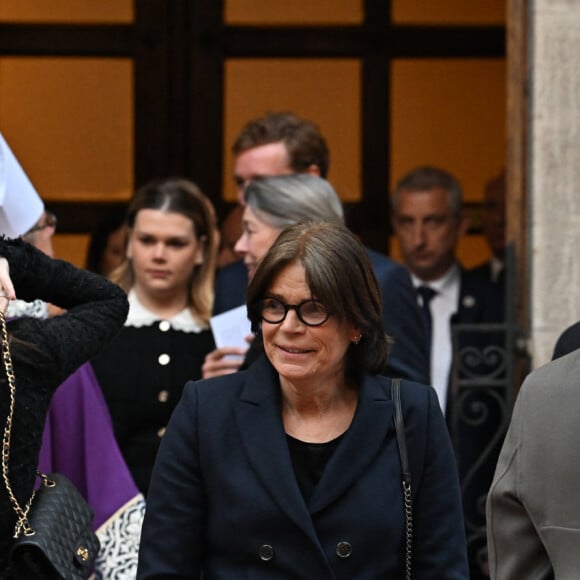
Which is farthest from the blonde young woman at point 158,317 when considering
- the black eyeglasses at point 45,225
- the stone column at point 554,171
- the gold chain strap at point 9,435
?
the gold chain strap at point 9,435

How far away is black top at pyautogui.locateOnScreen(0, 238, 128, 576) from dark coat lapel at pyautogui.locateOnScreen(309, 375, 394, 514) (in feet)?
2.04

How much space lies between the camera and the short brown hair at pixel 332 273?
4.02m

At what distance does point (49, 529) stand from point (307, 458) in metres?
0.62

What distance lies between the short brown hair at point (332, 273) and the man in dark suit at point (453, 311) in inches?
96.2

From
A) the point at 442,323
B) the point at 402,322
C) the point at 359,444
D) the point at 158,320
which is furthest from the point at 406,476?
the point at 442,323

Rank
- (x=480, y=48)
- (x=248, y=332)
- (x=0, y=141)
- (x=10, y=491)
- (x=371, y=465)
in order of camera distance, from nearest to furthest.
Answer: (x=10, y=491)
(x=371, y=465)
(x=0, y=141)
(x=248, y=332)
(x=480, y=48)

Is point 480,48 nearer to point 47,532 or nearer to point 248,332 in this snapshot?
point 248,332

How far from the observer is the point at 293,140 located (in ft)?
20.8

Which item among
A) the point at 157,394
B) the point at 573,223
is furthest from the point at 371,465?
the point at 573,223

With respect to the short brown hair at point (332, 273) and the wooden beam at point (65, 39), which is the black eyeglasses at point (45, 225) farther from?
the wooden beam at point (65, 39)

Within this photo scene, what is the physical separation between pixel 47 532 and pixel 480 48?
17.5ft

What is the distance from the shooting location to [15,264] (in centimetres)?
394

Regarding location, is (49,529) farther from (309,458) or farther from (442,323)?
(442,323)

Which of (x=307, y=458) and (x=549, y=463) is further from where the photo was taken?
(x=307, y=458)
